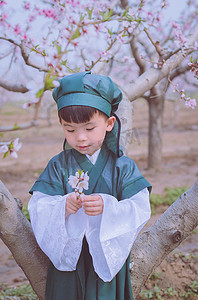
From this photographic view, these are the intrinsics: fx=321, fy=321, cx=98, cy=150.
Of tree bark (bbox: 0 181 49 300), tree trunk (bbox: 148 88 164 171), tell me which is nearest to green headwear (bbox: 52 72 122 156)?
tree bark (bbox: 0 181 49 300)

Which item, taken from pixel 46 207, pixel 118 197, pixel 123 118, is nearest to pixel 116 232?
pixel 118 197

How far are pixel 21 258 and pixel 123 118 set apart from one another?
4.34ft

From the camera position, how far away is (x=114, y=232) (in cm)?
155

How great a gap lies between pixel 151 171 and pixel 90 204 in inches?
234

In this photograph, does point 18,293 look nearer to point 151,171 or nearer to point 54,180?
point 54,180

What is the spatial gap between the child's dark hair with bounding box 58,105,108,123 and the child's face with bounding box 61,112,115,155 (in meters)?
0.02

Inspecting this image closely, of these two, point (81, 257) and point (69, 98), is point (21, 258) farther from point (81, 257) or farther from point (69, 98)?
point (69, 98)

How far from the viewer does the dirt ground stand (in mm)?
3014

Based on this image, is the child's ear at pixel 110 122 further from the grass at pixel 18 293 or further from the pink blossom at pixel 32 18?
the pink blossom at pixel 32 18

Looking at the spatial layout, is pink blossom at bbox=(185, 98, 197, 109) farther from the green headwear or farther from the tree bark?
the tree bark

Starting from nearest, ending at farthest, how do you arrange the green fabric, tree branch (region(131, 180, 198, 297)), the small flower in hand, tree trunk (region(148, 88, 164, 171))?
the small flower in hand → the green fabric → tree branch (region(131, 180, 198, 297)) → tree trunk (region(148, 88, 164, 171))

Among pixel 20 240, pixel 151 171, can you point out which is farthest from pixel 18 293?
pixel 151 171

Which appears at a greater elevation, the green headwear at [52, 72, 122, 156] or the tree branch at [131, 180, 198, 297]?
the green headwear at [52, 72, 122, 156]

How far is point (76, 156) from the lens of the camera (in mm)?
1751
